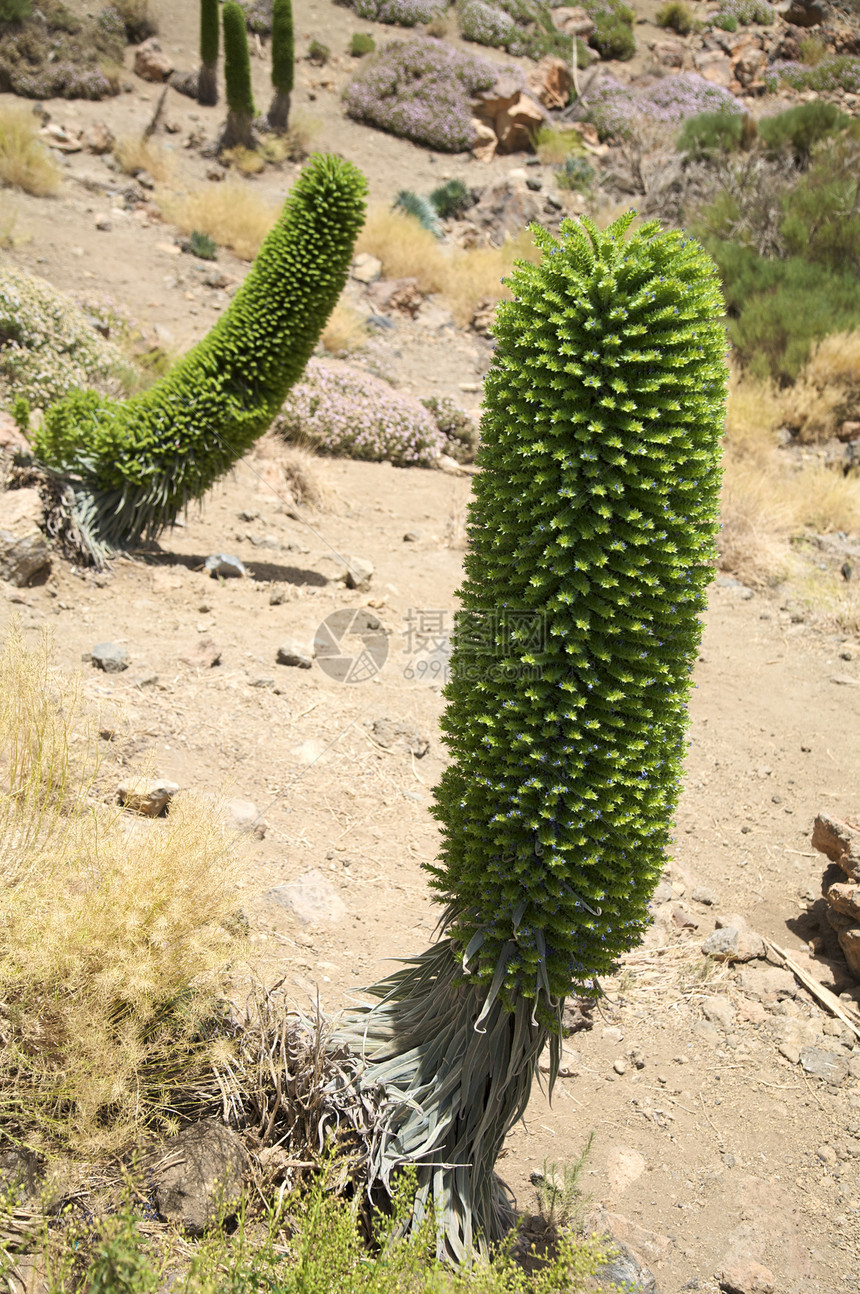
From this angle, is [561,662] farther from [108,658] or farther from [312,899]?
[108,658]

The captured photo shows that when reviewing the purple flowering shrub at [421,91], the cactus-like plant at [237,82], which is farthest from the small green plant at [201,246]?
the purple flowering shrub at [421,91]

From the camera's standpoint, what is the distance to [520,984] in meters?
2.15

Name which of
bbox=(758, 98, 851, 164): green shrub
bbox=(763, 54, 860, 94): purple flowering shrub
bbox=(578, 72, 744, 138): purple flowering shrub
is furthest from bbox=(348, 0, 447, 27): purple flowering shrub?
bbox=(758, 98, 851, 164): green shrub

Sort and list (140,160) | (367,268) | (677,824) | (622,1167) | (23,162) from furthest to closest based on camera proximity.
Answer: (140,160) < (367,268) < (23,162) < (677,824) < (622,1167)

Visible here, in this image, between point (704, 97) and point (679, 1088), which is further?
point (704, 97)

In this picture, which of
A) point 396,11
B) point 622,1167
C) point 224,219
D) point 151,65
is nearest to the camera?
point 622,1167

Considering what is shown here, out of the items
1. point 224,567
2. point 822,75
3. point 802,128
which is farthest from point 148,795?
point 822,75

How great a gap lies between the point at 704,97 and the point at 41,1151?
2333 cm

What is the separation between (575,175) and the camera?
15.7 meters

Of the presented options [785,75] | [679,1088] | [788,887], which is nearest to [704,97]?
[785,75]

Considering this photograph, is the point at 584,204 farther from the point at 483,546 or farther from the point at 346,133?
the point at 483,546

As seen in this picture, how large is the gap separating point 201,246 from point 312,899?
32.2ft

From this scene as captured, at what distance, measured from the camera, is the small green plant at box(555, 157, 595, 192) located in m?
15.6

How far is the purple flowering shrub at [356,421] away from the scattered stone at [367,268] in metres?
3.99
